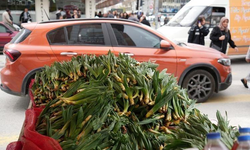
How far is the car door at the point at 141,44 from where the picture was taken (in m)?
6.32

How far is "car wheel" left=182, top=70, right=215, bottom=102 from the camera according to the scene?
22.4 feet

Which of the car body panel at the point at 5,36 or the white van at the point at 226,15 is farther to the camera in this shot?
the car body panel at the point at 5,36

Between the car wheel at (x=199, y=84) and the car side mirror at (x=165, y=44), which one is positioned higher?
the car side mirror at (x=165, y=44)

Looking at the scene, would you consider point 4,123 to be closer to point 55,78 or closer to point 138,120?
point 55,78

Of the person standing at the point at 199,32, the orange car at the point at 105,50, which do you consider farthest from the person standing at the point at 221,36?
the orange car at the point at 105,50

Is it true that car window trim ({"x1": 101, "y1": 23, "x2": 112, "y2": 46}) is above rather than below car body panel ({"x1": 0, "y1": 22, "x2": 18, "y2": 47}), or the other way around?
above

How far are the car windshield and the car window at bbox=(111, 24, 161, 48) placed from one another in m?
5.16

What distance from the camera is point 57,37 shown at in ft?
20.3

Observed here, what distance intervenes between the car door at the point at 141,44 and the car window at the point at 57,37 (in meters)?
0.96

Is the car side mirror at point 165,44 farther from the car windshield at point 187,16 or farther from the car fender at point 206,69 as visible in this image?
the car windshield at point 187,16

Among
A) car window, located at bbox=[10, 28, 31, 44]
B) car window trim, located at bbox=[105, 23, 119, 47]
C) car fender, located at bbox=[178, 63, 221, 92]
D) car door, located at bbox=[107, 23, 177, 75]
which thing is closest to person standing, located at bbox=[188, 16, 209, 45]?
car fender, located at bbox=[178, 63, 221, 92]

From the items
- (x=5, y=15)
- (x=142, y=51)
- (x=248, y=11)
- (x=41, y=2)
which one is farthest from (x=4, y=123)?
(x=41, y=2)

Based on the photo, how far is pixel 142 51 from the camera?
6355 millimetres

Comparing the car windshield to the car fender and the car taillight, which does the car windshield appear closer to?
the car fender
